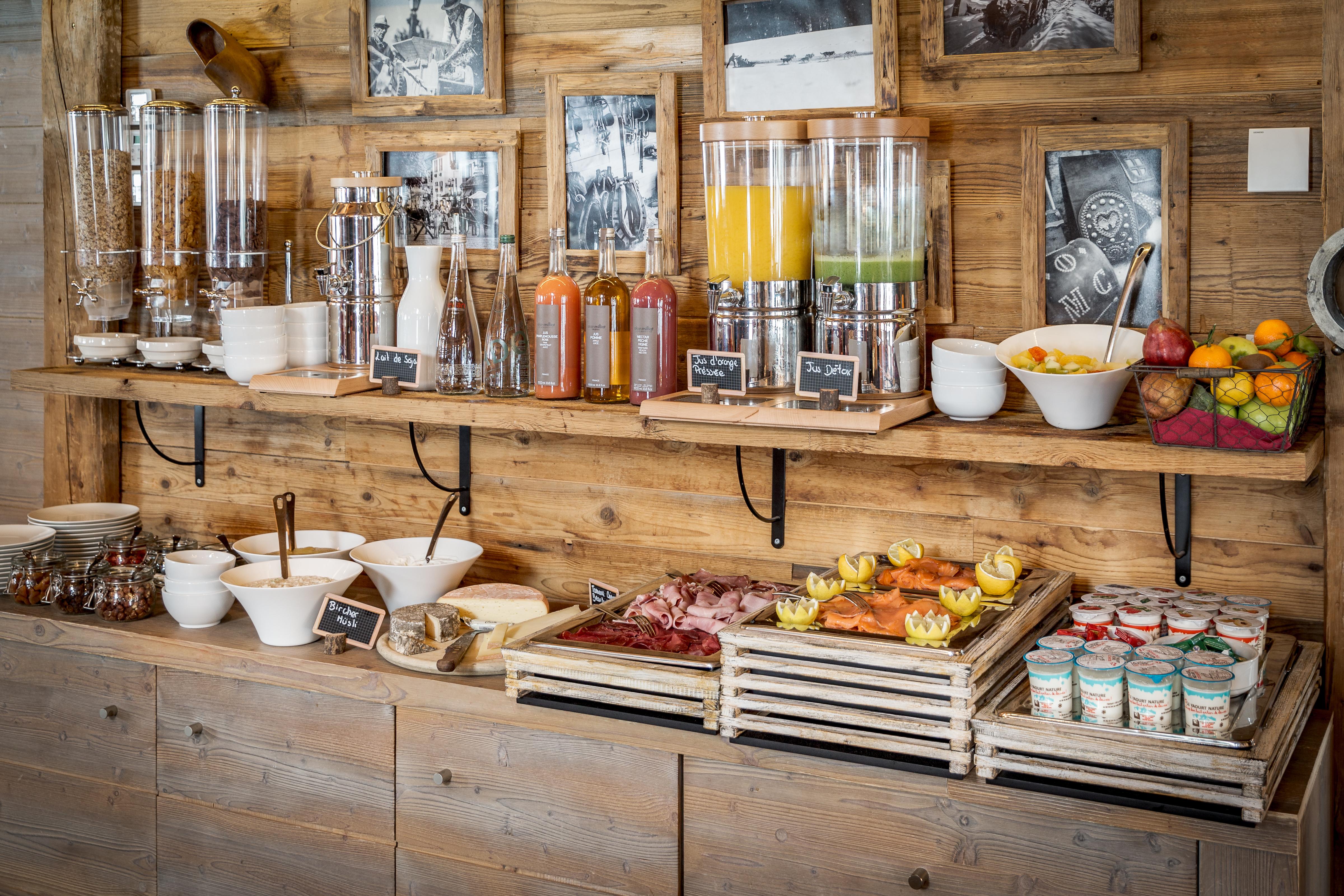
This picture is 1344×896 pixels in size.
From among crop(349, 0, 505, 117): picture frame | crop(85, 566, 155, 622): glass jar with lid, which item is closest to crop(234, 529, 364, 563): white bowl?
crop(85, 566, 155, 622): glass jar with lid

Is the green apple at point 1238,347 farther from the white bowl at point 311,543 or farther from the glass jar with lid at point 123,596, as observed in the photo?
the glass jar with lid at point 123,596

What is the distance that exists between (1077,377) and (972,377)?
0.18 m

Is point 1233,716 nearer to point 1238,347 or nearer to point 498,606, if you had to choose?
point 1238,347

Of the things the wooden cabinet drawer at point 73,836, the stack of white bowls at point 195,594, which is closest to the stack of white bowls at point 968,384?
the stack of white bowls at point 195,594

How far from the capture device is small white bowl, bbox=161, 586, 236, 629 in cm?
245

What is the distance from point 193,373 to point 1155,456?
1.90 metres

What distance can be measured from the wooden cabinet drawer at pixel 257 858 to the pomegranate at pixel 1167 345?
149 centimetres

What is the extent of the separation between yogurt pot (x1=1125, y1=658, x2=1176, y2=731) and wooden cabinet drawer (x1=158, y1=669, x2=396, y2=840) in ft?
4.01

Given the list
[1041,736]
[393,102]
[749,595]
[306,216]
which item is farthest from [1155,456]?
[306,216]

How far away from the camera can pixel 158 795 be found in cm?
246

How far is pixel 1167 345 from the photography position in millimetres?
1766

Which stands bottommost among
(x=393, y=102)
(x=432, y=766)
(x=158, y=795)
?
(x=158, y=795)

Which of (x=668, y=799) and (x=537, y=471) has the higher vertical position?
(x=537, y=471)

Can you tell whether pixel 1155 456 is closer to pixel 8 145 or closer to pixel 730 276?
pixel 730 276
